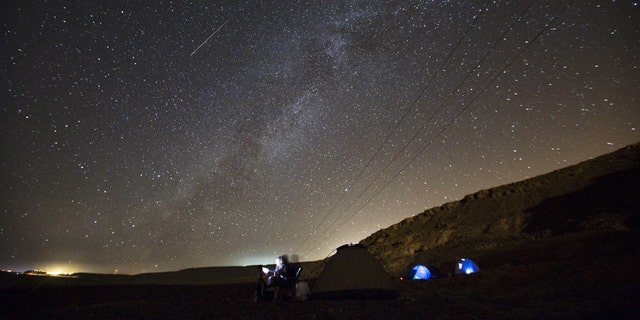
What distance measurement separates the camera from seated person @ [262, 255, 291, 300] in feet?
41.1

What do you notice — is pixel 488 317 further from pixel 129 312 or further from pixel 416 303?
pixel 129 312

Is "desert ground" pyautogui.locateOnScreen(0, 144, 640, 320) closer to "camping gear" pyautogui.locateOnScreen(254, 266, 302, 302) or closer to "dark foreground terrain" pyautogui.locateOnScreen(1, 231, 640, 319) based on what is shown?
"dark foreground terrain" pyautogui.locateOnScreen(1, 231, 640, 319)

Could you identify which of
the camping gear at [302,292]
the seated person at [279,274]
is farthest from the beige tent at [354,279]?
the seated person at [279,274]

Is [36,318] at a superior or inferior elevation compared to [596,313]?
superior

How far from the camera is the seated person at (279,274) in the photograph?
41.1 ft

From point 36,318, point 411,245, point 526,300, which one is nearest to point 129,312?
point 36,318

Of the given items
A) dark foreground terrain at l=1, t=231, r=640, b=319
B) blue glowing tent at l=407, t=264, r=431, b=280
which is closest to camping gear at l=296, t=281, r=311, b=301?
dark foreground terrain at l=1, t=231, r=640, b=319

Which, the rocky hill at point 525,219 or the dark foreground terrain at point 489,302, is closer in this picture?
the dark foreground terrain at point 489,302

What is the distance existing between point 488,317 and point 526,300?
2.84 meters

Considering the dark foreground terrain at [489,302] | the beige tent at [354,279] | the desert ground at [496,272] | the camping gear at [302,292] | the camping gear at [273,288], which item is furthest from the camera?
the camping gear at [273,288]

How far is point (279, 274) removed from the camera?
13.2 metres

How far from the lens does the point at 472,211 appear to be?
39.8m

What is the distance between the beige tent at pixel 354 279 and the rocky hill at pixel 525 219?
465 inches

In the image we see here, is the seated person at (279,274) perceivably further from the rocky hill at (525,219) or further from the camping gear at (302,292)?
the rocky hill at (525,219)
